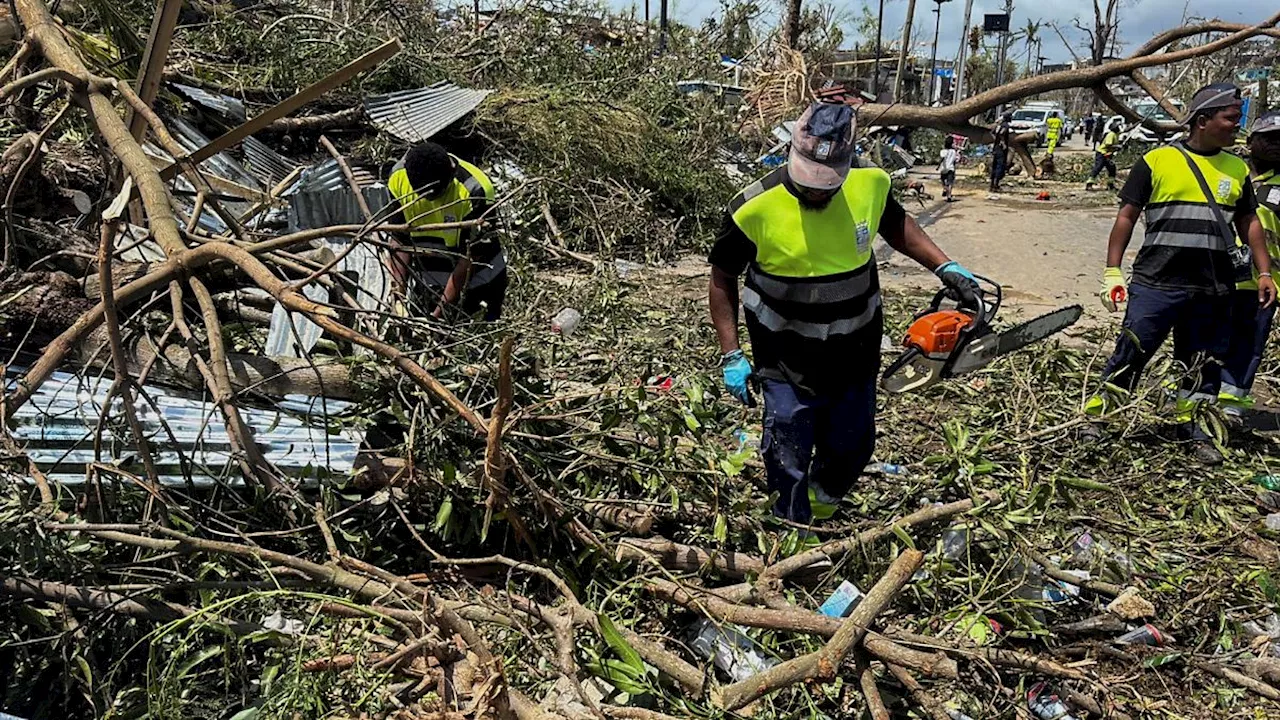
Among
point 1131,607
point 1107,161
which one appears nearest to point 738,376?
point 1131,607

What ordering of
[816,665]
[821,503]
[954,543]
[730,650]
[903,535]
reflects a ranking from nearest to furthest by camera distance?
[816,665] → [730,650] → [903,535] → [954,543] → [821,503]

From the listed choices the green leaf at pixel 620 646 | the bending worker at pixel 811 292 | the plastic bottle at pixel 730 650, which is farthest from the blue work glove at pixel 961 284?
the green leaf at pixel 620 646

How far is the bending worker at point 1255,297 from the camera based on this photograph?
3.74 meters

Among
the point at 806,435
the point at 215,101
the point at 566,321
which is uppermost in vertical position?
the point at 215,101

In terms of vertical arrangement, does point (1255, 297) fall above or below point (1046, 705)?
above

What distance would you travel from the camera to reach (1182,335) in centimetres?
380

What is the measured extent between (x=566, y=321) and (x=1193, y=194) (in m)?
3.11

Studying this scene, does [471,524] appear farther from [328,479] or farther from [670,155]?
[670,155]

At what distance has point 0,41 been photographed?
3.88m

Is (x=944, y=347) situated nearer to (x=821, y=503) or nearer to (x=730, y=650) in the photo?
(x=821, y=503)

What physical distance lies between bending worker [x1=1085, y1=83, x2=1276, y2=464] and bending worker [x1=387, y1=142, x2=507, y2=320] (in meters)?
2.73

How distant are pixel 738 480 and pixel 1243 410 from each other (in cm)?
288

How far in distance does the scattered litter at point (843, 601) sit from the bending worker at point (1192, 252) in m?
1.83

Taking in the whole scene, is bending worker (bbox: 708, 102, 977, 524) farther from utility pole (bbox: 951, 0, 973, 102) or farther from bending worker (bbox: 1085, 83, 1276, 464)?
utility pole (bbox: 951, 0, 973, 102)
